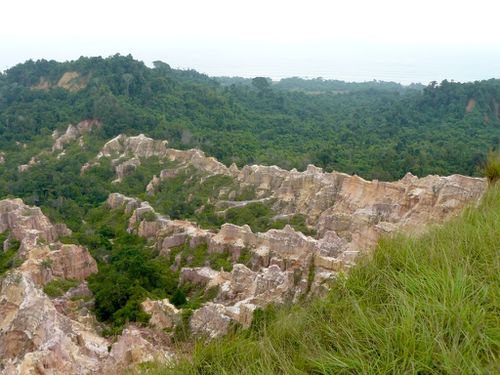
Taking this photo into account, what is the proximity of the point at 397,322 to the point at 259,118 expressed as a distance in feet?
129

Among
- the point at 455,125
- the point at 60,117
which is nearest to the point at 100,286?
the point at 60,117

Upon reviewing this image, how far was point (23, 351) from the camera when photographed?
8.58 meters

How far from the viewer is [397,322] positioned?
6.89 feet

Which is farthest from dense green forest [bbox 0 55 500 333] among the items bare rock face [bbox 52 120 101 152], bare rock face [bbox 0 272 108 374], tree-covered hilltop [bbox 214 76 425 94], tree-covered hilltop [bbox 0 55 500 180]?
tree-covered hilltop [bbox 214 76 425 94]

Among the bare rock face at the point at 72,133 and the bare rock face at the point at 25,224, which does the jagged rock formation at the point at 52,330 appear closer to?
the bare rock face at the point at 25,224

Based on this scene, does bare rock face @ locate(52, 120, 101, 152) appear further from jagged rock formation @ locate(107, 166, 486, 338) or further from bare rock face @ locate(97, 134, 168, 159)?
jagged rock formation @ locate(107, 166, 486, 338)

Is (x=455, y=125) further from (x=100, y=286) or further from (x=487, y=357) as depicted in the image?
(x=487, y=357)

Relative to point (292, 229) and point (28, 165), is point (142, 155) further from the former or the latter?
point (292, 229)

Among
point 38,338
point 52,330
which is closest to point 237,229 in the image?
point 52,330

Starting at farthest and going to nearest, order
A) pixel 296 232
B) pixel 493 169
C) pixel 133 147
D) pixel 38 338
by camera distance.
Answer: pixel 133 147 < pixel 296 232 < pixel 38 338 < pixel 493 169

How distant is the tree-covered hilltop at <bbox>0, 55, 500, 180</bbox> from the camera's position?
27.9 metres

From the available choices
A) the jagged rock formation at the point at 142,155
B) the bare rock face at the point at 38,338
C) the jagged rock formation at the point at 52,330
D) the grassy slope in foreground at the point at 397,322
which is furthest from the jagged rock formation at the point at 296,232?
the grassy slope in foreground at the point at 397,322

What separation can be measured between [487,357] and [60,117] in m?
35.0

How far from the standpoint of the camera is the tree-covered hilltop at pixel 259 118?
2792 centimetres
